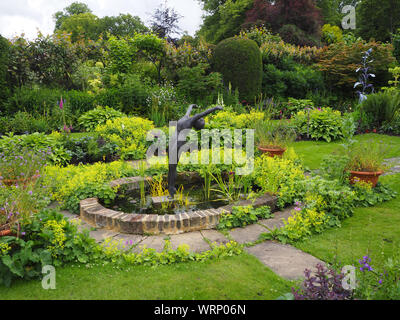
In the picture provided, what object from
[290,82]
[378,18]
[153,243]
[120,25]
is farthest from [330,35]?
[120,25]

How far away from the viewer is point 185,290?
2.17 metres

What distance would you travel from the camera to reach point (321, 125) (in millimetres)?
7738

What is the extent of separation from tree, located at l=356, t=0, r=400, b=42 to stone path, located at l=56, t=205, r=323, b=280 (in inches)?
934

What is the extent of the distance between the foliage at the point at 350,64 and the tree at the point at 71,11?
39443 mm

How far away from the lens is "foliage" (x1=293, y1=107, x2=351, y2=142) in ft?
24.9

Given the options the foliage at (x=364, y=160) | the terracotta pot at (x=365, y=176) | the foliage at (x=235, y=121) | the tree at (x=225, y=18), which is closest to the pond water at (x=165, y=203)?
the terracotta pot at (x=365, y=176)

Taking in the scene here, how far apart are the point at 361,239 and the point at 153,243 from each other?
6.88 feet

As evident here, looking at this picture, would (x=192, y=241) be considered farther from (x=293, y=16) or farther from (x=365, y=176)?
(x=293, y=16)

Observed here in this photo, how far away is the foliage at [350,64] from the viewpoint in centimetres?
1180

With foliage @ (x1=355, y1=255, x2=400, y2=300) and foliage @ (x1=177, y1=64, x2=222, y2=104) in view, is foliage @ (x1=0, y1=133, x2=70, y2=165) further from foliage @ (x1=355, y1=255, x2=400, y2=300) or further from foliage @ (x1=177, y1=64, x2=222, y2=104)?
foliage @ (x1=177, y1=64, x2=222, y2=104)

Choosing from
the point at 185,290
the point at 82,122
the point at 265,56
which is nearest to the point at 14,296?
the point at 185,290

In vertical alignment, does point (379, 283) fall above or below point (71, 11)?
below

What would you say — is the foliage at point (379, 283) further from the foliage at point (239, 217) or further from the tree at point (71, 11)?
Answer: the tree at point (71, 11)

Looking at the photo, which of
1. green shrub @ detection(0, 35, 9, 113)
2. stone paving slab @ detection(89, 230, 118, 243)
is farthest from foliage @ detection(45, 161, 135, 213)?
green shrub @ detection(0, 35, 9, 113)
